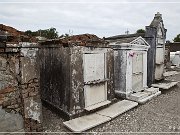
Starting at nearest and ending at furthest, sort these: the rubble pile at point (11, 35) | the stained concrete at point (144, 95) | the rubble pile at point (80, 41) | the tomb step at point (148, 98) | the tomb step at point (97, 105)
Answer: the rubble pile at point (11, 35), the rubble pile at point (80, 41), the tomb step at point (97, 105), the tomb step at point (148, 98), the stained concrete at point (144, 95)

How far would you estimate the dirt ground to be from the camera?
17.5ft

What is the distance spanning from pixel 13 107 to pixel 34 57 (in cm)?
125

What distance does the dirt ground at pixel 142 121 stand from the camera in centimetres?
535

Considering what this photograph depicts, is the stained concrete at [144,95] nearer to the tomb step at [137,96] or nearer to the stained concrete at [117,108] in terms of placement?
the tomb step at [137,96]

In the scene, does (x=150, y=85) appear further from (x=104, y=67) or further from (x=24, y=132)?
(x=24, y=132)

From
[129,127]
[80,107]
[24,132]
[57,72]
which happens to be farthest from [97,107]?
[24,132]

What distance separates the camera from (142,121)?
19.6ft

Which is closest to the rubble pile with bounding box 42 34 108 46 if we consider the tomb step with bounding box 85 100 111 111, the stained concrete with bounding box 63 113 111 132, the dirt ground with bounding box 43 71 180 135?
→ the tomb step with bounding box 85 100 111 111

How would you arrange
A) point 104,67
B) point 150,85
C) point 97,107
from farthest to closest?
point 150,85 < point 104,67 < point 97,107

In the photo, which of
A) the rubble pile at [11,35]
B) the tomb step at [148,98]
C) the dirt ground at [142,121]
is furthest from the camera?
the tomb step at [148,98]

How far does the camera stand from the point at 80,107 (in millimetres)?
6102

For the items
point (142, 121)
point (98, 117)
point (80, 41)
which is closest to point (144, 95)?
point (142, 121)

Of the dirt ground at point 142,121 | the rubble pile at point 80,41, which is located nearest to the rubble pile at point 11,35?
the rubble pile at point 80,41

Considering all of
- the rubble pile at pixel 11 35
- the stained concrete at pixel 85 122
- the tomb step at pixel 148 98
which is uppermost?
the rubble pile at pixel 11 35
